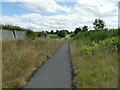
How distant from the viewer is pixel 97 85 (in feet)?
25.2

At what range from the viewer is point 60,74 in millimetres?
10508

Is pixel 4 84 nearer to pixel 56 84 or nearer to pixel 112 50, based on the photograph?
pixel 56 84

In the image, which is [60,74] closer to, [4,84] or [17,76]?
[17,76]

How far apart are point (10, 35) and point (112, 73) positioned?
26543 millimetres

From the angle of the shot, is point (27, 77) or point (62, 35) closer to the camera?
point (27, 77)

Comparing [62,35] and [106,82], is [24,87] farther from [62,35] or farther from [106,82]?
[62,35]

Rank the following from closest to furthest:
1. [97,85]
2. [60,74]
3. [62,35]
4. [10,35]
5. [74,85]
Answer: [97,85] → [74,85] → [60,74] → [10,35] → [62,35]

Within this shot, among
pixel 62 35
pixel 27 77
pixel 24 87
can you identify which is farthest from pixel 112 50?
pixel 62 35

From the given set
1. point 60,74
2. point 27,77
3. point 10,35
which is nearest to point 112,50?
point 60,74

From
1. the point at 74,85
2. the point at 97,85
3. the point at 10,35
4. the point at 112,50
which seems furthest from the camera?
the point at 10,35

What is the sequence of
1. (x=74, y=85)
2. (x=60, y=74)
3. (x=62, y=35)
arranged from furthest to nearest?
(x=62, y=35)
(x=60, y=74)
(x=74, y=85)

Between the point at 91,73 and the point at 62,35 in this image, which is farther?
the point at 62,35

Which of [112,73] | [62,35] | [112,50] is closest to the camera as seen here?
[112,73]

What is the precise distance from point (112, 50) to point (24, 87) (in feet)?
30.9
